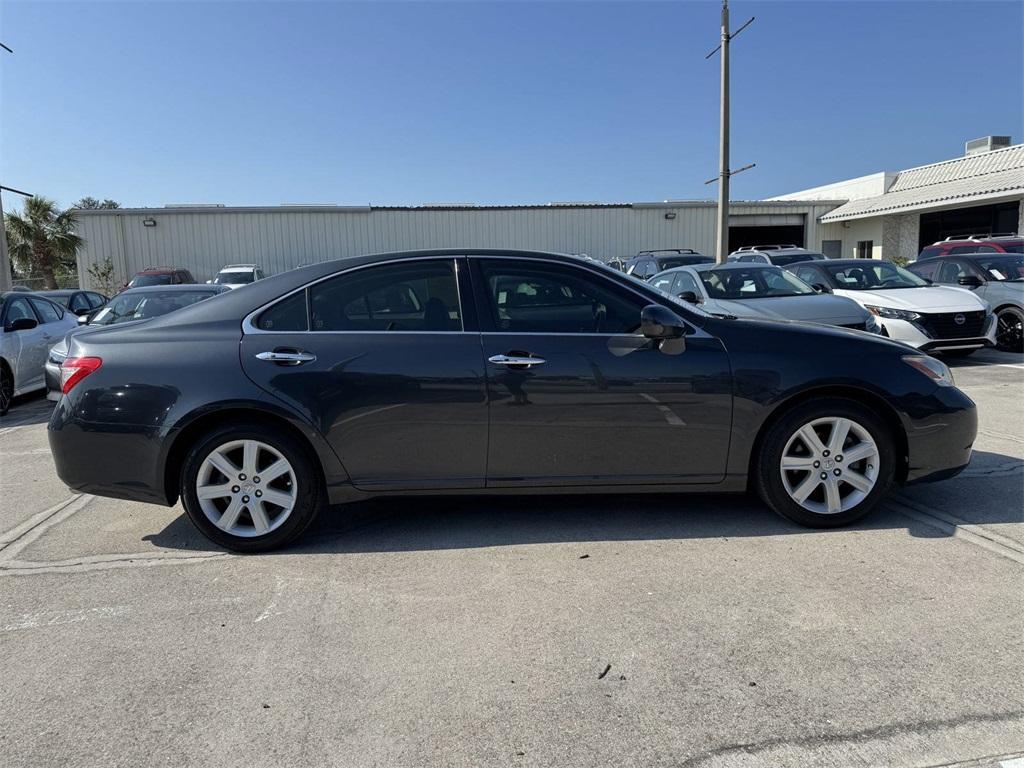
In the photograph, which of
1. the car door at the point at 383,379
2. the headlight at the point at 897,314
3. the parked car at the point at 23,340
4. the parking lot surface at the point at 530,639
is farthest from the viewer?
the headlight at the point at 897,314

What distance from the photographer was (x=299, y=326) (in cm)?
395

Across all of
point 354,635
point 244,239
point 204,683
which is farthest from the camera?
point 244,239

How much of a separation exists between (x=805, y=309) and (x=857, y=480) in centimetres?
523

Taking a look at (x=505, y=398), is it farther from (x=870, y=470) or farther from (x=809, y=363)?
(x=870, y=470)

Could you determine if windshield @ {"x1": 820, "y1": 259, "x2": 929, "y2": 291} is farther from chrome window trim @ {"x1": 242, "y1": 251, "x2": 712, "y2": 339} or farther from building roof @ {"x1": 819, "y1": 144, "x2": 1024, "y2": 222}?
building roof @ {"x1": 819, "y1": 144, "x2": 1024, "y2": 222}

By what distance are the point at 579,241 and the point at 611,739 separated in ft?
92.4

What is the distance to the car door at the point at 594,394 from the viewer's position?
12.6 feet

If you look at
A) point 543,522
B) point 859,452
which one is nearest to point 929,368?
point 859,452

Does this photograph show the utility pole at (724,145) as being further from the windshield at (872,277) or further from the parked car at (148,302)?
the parked car at (148,302)

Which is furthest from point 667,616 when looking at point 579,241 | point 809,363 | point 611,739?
point 579,241

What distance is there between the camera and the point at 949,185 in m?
26.1

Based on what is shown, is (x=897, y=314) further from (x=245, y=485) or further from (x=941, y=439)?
(x=245, y=485)

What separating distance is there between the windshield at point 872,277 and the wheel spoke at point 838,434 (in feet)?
25.2

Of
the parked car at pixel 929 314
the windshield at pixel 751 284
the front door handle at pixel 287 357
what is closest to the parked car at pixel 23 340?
the front door handle at pixel 287 357
